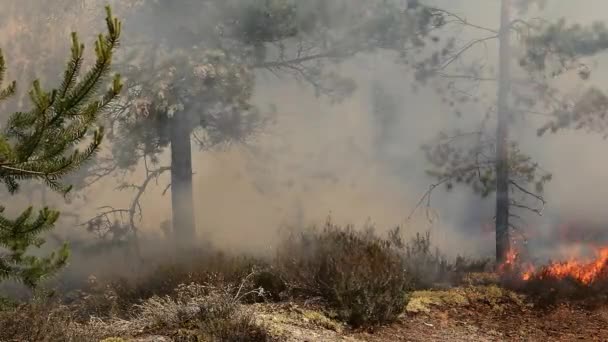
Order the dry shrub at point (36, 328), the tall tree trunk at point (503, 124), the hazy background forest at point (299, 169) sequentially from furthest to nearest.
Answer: the tall tree trunk at point (503, 124) → the hazy background forest at point (299, 169) → the dry shrub at point (36, 328)

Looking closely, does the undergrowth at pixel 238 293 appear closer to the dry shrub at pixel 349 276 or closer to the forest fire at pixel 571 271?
the dry shrub at pixel 349 276

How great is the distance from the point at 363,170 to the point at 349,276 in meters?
8.64

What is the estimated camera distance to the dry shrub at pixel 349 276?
7359 millimetres

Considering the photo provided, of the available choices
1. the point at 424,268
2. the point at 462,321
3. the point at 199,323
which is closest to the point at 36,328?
the point at 199,323

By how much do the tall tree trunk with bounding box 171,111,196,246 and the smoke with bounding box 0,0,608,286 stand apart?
177 centimetres

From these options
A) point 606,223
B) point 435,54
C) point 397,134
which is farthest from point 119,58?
point 606,223

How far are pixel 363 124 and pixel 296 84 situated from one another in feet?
6.19

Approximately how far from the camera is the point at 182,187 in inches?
499

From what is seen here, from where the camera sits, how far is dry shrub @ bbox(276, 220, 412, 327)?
736 cm

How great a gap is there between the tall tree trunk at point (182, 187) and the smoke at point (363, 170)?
1.77 metres

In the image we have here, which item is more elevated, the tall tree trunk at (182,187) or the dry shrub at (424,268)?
the tall tree trunk at (182,187)

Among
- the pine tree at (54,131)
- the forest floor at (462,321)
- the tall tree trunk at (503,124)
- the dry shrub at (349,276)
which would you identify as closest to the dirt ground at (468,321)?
the forest floor at (462,321)

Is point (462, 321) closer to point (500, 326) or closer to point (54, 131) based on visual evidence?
point (500, 326)

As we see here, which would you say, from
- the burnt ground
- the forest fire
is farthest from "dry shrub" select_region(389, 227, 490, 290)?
the burnt ground
